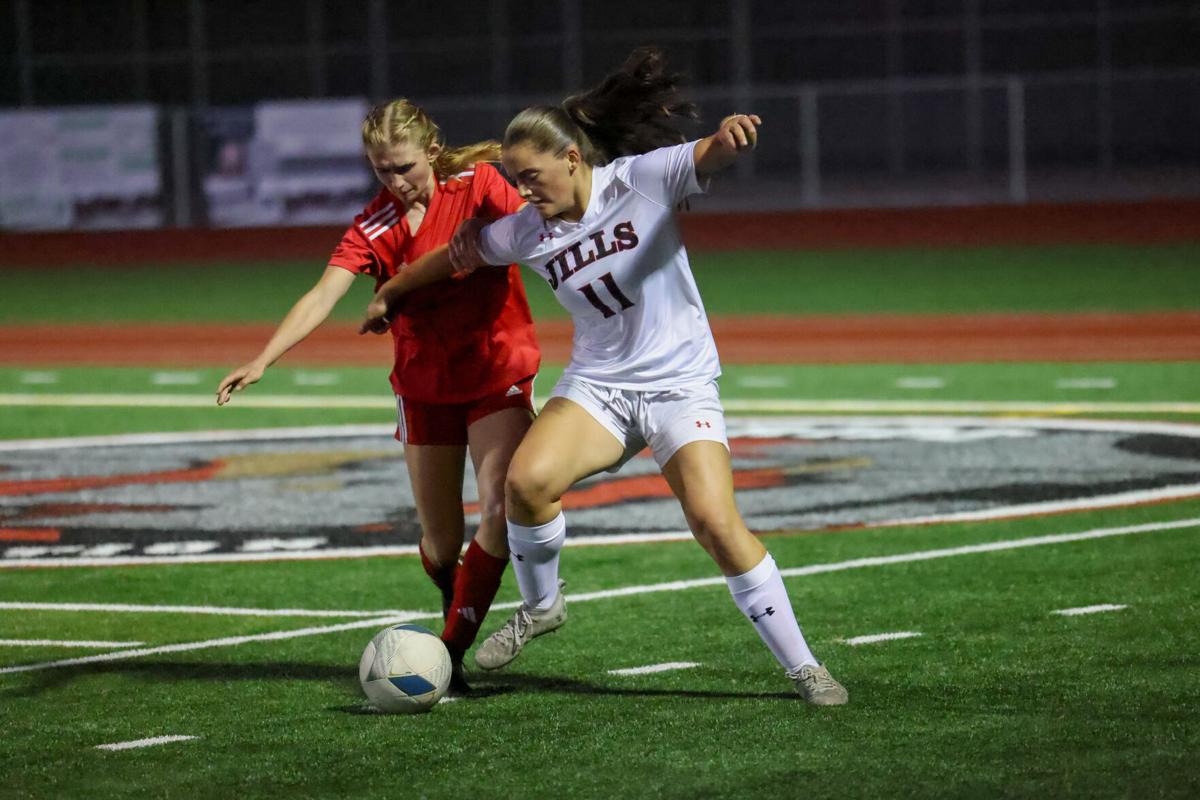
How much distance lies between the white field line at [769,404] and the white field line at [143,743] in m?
9.25

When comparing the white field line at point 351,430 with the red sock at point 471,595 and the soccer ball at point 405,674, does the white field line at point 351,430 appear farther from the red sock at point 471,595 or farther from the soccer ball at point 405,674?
the soccer ball at point 405,674

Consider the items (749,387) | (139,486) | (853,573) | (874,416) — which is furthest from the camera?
(749,387)

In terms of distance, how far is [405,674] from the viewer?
6695 mm

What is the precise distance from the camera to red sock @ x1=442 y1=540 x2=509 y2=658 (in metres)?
7.10

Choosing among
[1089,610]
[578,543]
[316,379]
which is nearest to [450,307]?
[1089,610]

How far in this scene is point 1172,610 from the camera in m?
7.90

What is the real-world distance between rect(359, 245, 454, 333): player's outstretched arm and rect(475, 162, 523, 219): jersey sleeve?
305mm

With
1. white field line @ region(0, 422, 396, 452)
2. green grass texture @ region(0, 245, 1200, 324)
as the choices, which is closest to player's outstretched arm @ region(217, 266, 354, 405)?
white field line @ region(0, 422, 396, 452)

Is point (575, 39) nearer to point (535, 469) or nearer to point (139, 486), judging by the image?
point (139, 486)

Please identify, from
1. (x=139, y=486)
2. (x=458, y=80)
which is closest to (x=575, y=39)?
(x=458, y=80)

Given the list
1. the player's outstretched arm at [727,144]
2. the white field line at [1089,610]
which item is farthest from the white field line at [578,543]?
the player's outstretched arm at [727,144]

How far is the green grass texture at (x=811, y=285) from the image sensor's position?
24.1 meters

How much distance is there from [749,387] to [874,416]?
2334 mm

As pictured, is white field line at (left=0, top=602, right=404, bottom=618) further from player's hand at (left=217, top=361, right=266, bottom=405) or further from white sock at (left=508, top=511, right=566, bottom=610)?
player's hand at (left=217, top=361, right=266, bottom=405)
